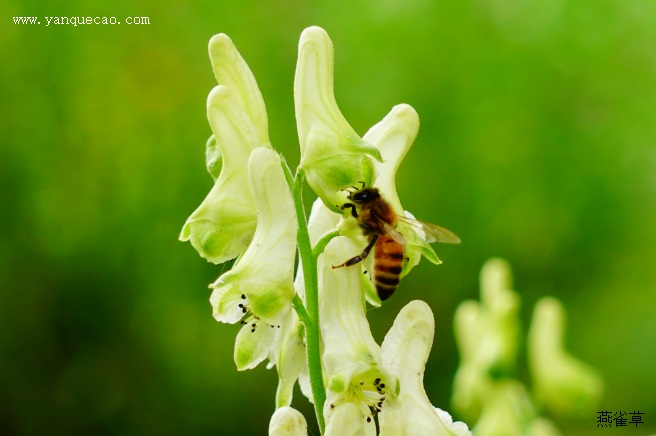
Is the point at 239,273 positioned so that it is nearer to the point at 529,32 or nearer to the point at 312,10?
the point at 312,10

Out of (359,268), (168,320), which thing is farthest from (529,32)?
(359,268)

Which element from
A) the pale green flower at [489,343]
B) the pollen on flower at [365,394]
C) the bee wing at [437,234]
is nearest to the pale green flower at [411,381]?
the pollen on flower at [365,394]

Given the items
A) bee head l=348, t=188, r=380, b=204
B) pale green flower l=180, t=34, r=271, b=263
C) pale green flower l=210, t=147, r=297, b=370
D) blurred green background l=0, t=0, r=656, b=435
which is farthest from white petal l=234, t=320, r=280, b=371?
blurred green background l=0, t=0, r=656, b=435

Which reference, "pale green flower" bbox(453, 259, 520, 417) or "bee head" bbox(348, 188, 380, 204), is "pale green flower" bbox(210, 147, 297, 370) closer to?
"bee head" bbox(348, 188, 380, 204)

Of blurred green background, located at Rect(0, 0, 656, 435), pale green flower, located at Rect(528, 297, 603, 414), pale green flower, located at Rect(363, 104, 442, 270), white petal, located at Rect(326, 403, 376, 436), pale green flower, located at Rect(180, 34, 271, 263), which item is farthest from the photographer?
blurred green background, located at Rect(0, 0, 656, 435)

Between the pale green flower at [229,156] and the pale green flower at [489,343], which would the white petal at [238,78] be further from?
the pale green flower at [489,343]

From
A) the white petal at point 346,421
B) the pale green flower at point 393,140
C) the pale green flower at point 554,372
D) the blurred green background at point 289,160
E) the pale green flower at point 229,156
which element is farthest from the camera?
the blurred green background at point 289,160

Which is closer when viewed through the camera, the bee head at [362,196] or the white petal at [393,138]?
the bee head at [362,196]
